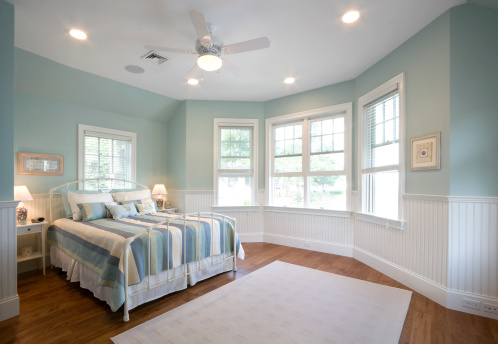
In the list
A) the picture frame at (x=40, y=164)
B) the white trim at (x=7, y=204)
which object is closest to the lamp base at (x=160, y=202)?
the picture frame at (x=40, y=164)

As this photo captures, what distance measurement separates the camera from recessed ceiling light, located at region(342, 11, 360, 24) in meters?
2.41

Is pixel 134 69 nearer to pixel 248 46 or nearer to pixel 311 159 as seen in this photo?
Result: pixel 248 46

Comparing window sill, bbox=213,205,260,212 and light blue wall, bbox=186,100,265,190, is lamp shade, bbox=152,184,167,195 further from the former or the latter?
window sill, bbox=213,205,260,212

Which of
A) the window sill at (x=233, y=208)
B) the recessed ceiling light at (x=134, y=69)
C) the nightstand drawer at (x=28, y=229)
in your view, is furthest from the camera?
the window sill at (x=233, y=208)

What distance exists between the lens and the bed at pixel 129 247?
2291 mm

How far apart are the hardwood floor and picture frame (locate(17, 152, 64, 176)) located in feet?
4.78

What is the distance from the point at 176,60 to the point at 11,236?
8.71 feet

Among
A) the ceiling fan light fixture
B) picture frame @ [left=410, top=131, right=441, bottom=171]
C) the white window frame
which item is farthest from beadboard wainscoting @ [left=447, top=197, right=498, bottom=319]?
the white window frame

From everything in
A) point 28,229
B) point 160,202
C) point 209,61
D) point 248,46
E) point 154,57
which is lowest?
point 28,229

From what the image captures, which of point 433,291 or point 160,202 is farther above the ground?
point 160,202

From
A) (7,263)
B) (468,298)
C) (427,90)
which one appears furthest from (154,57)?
(468,298)

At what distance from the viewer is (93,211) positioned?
351 centimetres

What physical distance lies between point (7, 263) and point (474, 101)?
4705 mm

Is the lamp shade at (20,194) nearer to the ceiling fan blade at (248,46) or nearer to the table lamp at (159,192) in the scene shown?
the table lamp at (159,192)
